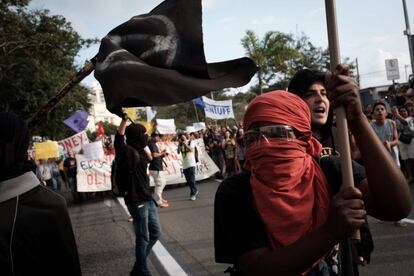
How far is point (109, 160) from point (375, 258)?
11.0 metres

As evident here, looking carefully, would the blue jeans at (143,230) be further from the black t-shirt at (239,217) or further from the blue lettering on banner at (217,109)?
the blue lettering on banner at (217,109)

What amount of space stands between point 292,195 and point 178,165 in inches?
547

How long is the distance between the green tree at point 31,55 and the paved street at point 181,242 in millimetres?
12830

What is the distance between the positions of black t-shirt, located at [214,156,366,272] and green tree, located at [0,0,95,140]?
20.3m

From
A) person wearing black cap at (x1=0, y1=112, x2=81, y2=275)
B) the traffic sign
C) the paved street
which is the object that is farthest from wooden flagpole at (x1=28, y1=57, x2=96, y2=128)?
the traffic sign

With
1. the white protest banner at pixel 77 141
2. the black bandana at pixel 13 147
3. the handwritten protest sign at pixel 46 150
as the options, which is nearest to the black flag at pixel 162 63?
the black bandana at pixel 13 147

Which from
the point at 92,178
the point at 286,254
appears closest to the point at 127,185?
the point at 286,254

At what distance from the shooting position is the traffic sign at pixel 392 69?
14.4 metres

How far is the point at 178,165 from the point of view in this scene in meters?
15.4

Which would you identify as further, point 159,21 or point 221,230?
point 159,21

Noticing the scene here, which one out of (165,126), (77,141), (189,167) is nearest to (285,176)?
(189,167)

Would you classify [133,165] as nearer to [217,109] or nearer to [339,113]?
[339,113]

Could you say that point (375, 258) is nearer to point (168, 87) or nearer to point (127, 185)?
point (127, 185)

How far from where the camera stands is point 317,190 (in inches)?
67.0
